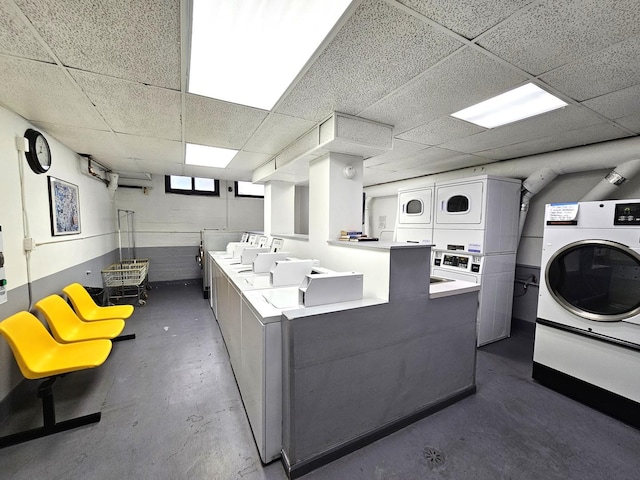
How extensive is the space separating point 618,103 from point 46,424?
15.0ft

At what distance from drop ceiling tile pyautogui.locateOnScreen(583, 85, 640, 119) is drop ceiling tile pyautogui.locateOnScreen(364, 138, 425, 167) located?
4.50 ft

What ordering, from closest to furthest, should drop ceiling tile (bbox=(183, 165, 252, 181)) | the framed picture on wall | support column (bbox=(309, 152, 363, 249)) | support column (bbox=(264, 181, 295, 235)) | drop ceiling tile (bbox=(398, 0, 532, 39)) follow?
drop ceiling tile (bbox=(398, 0, 532, 39)) < support column (bbox=(309, 152, 363, 249)) < the framed picture on wall < support column (bbox=(264, 181, 295, 235)) < drop ceiling tile (bbox=(183, 165, 252, 181))

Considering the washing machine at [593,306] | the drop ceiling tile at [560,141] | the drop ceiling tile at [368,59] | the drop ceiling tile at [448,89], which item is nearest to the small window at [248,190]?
the drop ceiling tile at [368,59]

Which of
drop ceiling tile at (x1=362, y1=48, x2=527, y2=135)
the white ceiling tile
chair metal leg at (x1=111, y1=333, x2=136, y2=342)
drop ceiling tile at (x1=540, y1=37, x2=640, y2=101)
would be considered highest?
drop ceiling tile at (x1=362, y1=48, x2=527, y2=135)

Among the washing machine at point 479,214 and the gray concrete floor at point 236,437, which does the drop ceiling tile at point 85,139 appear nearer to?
the gray concrete floor at point 236,437

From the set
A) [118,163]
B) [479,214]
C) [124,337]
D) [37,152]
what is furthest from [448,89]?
[118,163]

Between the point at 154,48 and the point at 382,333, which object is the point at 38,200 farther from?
the point at 382,333

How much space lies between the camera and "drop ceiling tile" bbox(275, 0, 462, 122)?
1.17m

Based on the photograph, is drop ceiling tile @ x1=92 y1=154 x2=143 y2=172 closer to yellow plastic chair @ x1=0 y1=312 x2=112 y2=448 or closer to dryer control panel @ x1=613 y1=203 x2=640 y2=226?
yellow plastic chair @ x1=0 y1=312 x2=112 y2=448

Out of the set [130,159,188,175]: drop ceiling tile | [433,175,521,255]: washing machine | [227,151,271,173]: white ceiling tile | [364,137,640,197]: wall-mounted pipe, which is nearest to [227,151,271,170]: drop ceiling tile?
[227,151,271,173]: white ceiling tile

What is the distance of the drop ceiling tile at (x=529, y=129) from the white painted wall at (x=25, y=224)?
3966 millimetres

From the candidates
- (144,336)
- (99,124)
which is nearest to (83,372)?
(144,336)

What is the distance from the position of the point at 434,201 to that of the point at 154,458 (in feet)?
12.3

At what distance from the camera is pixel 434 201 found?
355 cm
